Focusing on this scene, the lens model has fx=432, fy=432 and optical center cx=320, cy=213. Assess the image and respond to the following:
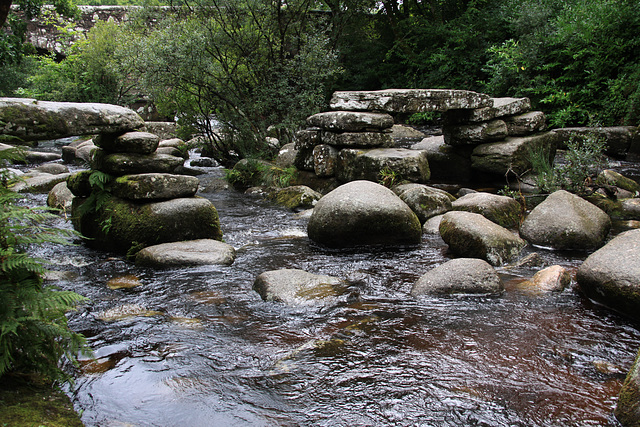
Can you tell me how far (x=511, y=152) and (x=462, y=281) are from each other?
5.51 metres

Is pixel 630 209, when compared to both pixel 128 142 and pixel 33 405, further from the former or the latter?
pixel 33 405

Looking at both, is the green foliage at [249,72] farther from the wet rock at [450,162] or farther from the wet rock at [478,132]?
the wet rock at [478,132]

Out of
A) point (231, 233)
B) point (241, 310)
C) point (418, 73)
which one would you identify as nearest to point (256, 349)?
point (241, 310)

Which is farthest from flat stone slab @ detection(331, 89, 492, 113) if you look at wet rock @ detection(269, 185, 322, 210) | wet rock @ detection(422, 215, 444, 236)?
wet rock @ detection(422, 215, 444, 236)

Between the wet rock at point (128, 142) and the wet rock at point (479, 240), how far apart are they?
188 inches

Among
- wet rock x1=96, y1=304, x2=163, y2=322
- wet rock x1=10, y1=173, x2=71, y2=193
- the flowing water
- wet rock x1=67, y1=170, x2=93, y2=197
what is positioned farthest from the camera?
wet rock x1=10, y1=173, x2=71, y2=193

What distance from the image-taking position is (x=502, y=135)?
964cm

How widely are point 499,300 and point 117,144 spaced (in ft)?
19.4

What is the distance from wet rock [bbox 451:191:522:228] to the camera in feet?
24.0

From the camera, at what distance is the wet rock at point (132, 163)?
673 cm

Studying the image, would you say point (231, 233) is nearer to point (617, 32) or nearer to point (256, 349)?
point (256, 349)

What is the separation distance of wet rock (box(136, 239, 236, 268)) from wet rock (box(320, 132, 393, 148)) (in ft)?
13.7

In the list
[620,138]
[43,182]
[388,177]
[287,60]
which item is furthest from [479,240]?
[43,182]

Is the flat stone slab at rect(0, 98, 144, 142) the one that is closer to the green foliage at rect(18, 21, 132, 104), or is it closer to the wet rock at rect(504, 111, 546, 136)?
the wet rock at rect(504, 111, 546, 136)
